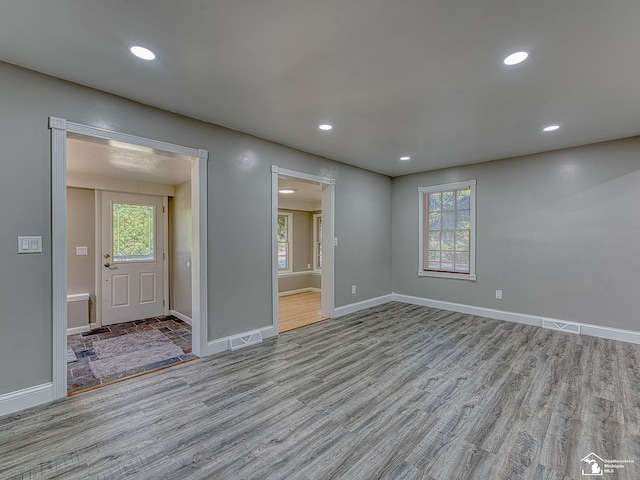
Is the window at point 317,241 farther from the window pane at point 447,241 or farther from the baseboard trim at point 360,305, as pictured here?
the window pane at point 447,241

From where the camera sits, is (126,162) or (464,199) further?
(464,199)

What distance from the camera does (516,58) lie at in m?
2.10

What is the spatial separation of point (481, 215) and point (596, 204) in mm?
1426

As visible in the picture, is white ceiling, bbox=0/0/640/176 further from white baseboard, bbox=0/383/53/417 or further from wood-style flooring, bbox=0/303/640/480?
wood-style flooring, bbox=0/303/640/480

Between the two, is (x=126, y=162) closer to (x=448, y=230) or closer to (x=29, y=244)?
(x=29, y=244)

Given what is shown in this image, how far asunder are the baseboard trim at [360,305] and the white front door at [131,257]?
3210 mm

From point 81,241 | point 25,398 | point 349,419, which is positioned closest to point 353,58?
point 349,419

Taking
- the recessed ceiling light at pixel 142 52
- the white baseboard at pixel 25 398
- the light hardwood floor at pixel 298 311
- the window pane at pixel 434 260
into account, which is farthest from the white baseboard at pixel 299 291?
the recessed ceiling light at pixel 142 52

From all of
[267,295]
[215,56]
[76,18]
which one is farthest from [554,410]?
[76,18]

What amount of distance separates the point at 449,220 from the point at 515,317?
6.28 ft

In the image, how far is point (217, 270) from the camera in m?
3.40

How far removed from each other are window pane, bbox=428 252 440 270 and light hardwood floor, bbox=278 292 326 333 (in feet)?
7.72

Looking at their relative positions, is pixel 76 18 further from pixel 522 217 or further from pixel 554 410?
pixel 522 217

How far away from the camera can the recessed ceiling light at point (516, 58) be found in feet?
6.70
